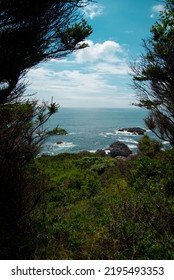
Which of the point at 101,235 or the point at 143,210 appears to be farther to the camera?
the point at 143,210

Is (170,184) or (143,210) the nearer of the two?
(143,210)

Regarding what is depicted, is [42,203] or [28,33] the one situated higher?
[28,33]

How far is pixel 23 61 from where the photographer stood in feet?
23.9

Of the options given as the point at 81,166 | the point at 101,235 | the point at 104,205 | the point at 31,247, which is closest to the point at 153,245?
the point at 101,235

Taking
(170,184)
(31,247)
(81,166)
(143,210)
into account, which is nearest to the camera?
(31,247)

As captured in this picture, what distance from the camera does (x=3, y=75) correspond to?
7.31 m

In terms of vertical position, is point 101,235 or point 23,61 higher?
point 23,61

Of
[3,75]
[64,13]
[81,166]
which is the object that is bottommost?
[81,166]

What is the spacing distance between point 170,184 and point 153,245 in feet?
19.5

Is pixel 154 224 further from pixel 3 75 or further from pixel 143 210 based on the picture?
pixel 3 75
